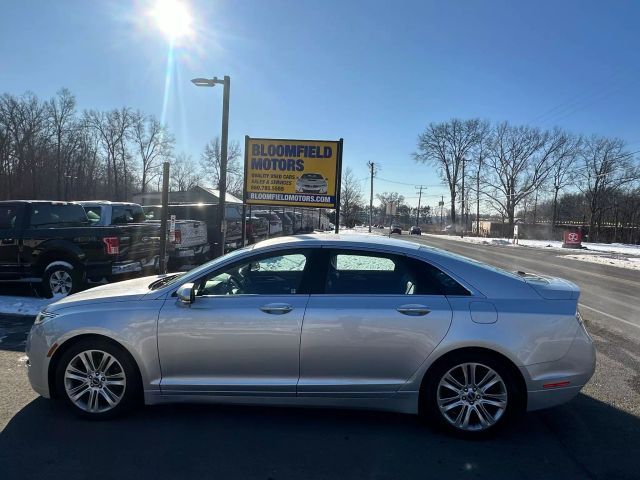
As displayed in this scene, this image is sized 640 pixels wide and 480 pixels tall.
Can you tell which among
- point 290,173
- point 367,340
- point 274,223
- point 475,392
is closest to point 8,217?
point 290,173

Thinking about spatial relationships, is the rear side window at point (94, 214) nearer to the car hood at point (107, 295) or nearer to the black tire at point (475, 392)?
the car hood at point (107, 295)

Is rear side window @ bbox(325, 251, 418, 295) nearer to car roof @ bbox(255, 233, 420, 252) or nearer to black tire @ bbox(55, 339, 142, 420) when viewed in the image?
car roof @ bbox(255, 233, 420, 252)

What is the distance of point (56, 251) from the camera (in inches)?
324

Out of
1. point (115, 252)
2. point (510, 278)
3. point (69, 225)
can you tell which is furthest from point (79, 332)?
point (69, 225)

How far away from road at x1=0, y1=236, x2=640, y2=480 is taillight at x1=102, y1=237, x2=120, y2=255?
3974mm

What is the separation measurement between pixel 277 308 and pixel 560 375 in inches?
87.4

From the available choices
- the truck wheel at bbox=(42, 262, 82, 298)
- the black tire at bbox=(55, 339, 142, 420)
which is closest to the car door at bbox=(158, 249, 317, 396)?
the black tire at bbox=(55, 339, 142, 420)

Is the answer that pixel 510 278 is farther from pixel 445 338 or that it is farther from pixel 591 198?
pixel 591 198

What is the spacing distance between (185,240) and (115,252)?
10.2ft

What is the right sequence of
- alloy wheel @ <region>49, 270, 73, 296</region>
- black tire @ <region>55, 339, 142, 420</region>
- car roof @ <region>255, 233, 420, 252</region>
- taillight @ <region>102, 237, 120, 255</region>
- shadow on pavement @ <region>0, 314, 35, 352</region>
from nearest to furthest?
black tire @ <region>55, 339, 142, 420</region> → car roof @ <region>255, 233, 420, 252</region> → shadow on pavement @ <region>0, 314, 35, 352</region> → taillight @ <region>102, 237, 120, 255</region> → alloy wheel @ <region>49, 270, 73, 296</region>

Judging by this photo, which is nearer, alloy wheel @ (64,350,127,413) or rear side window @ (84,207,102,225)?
alloy wheel @ (64,350,127,413)

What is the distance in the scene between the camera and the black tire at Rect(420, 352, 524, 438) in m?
3.49

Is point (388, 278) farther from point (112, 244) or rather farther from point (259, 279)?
point (112, 244)

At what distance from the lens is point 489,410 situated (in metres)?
3.53
